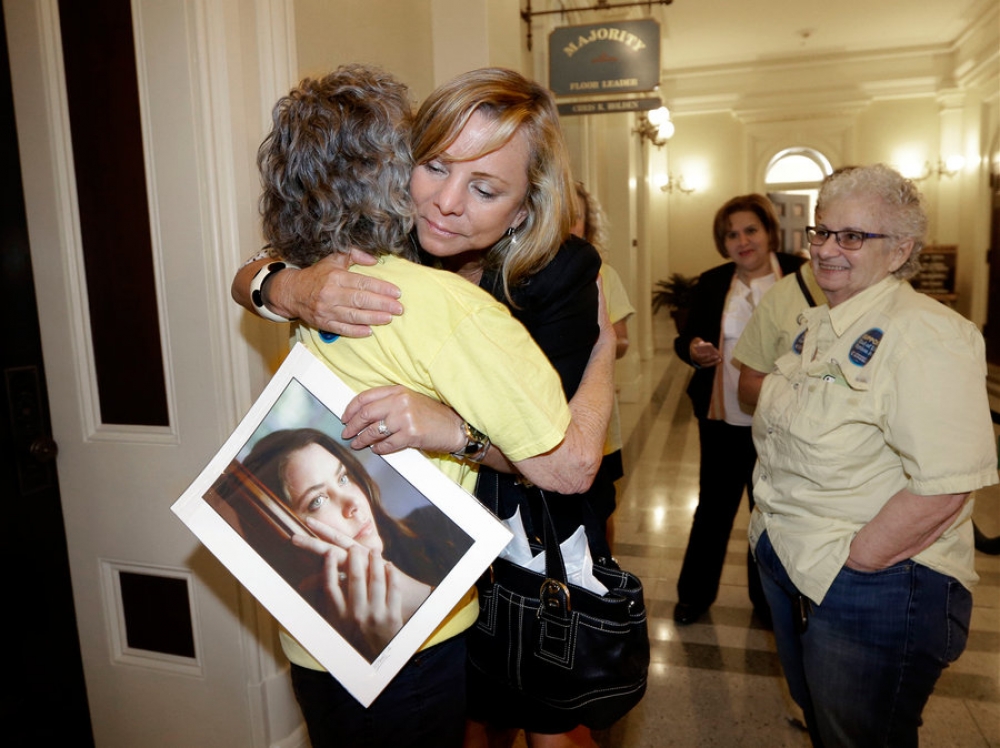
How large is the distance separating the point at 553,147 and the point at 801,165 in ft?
52.3

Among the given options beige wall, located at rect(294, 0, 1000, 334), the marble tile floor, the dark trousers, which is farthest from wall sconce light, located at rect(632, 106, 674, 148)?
the dark trousers

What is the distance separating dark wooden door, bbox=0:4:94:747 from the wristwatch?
5.24 feet

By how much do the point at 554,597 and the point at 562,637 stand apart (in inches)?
2.5

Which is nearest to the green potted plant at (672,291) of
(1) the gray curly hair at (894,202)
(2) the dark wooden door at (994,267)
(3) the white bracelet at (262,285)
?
(2) the dark wooden door at (994,267)

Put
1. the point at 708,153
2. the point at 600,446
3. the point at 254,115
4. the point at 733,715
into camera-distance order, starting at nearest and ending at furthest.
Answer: the point at 600,446 < the point at 254,115 < the point at 733,715 < the point at 708,153

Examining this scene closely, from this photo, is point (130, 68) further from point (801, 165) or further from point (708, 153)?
point (801, 165)

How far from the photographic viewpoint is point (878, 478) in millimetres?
1623

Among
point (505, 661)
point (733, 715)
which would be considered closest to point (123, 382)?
point (505, 661)

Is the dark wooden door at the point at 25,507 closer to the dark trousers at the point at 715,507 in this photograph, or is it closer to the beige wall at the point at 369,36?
the beige wall at the point at 369,36

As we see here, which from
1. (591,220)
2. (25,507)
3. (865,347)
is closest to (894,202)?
(865,347)

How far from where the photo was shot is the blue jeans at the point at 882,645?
5.24ft

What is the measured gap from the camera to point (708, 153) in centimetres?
1431

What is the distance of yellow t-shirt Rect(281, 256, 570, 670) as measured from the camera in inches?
39.0

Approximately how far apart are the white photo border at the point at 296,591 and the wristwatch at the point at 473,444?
7 centimetres
